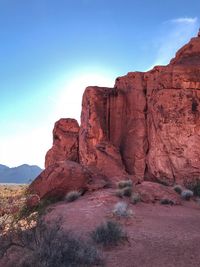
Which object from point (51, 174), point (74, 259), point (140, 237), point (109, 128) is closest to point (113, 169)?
point (109, 128)

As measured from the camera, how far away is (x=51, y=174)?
21.1 meters

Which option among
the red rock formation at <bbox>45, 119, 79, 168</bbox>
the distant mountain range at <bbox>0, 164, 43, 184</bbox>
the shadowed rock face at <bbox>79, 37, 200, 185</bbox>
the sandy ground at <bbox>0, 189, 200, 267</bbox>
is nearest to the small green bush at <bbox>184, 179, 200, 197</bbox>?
the shadowed rock face at <bbox>79, 37, 200, 185</bbox>

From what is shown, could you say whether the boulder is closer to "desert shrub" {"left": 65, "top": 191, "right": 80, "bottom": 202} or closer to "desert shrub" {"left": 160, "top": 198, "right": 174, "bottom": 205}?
"desert shrub" {"left": 160, "top": 198, "right": 174, "bottom": 205}

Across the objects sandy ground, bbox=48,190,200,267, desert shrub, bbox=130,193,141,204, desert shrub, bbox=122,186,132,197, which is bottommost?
sandy ground, bbox=48,190,200,267

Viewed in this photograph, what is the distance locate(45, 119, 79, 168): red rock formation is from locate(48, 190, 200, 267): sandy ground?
1111 cm

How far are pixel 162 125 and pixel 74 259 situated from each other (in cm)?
1706

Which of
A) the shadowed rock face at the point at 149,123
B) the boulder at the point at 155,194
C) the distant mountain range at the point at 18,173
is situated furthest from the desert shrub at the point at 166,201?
the distant mountain range at the point at 18,173

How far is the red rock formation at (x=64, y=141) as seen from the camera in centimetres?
3050

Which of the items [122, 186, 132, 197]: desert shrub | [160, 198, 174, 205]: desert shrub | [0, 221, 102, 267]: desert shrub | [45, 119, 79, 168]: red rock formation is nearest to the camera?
[0, 221, 102, 267]: desert shrub

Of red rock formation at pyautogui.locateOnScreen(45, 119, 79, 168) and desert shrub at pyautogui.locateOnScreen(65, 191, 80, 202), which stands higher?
red rock formation at pyautogui.locateOnScreen(45, 119, 79, 168)

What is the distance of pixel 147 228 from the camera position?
515 inches

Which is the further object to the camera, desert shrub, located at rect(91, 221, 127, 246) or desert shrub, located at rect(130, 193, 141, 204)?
desert shrub, located at rect(130, 193, 141, 204)

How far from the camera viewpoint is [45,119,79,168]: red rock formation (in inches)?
1201

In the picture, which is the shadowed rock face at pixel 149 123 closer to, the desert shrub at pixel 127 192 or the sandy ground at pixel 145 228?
the sandy ground at pixel 145 228
